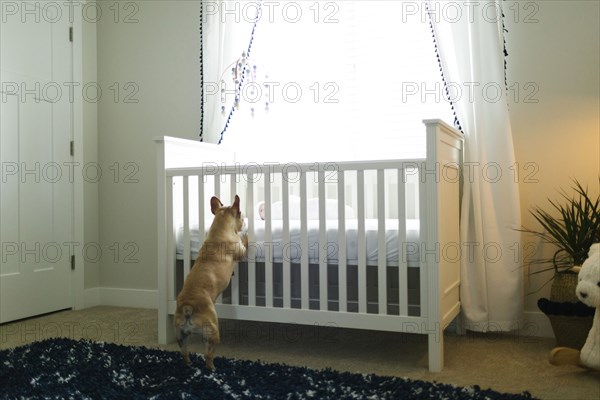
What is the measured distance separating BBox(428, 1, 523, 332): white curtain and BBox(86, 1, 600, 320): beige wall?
0.14 m

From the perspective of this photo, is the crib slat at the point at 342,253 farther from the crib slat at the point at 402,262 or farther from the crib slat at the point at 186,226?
the crib slat at the point at 186,226

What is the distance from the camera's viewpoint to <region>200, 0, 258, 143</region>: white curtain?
3.00m

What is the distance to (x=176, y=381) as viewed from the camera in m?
1.90

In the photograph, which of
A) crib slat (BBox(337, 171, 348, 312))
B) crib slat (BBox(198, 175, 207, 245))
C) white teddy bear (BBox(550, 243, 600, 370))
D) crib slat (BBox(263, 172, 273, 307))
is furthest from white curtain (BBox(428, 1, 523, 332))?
crib slat (BBox(198, 175, 207, 245))

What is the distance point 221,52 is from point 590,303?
2.11m

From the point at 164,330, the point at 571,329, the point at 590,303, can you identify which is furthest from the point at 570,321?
the point at 164,330

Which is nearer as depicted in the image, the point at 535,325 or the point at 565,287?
the point at 565,287

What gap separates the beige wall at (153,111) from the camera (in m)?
2.60

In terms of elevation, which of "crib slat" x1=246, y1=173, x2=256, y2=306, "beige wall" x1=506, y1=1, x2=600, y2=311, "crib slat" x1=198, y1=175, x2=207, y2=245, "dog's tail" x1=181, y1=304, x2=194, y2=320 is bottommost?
"dog's tail" x1=181, y1=304, x2=194, y2=320

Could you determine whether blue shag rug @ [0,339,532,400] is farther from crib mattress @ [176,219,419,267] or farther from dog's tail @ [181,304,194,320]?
crib mattress @ [176,219,419,267]

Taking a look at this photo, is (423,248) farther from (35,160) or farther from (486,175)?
(35,160)

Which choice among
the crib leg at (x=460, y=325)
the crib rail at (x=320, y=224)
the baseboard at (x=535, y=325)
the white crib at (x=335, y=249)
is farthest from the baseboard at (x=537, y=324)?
the crib rail at (x=320, y=224)

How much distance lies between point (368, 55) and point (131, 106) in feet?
4.86

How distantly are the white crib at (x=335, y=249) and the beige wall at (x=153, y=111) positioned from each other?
15.2 inches
